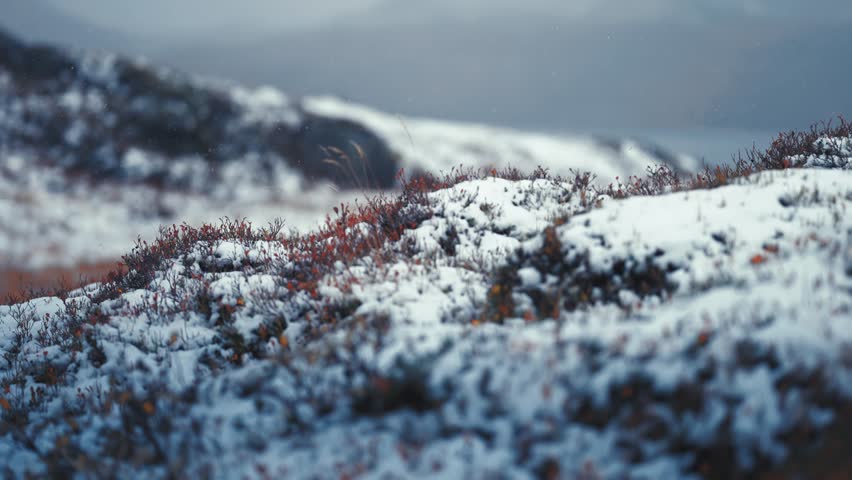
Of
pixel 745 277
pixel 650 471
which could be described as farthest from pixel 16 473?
pixel 745 277

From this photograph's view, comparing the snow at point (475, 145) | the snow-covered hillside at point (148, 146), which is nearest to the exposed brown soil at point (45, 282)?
the snow-covered hillside at point (148, 146)

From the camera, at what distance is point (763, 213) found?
4.64 metres

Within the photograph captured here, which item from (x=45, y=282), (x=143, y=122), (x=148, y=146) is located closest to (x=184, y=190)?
(x=148, y=146)

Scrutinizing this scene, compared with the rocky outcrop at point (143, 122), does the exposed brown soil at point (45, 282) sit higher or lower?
lower

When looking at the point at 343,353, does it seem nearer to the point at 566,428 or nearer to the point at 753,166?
the point at 566,428

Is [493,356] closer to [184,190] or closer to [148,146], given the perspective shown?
[184,190]

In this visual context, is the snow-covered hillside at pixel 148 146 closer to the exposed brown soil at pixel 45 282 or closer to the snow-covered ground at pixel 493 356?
the exposed brown soil at pixel 45 282

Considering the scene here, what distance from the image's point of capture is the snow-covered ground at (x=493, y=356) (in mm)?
2545

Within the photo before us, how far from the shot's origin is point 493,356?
322cm

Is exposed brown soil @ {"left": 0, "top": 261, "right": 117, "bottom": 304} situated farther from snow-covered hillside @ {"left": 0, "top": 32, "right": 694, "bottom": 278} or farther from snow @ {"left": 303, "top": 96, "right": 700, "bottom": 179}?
snow @ {"left": 303, "top": 96, "right": 700, "bottom": 179}

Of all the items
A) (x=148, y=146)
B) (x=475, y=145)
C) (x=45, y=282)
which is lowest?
(x=45, y=282)

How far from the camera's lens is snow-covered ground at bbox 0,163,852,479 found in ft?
8.35

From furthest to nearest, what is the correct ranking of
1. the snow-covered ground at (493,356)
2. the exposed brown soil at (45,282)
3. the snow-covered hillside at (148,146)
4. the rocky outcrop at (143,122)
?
the rocky outcrop at (143,122)
the snow-covered hillside at (148,146)
the exposed brown soil at (45,282)
the snow-covered ground at (493,356)

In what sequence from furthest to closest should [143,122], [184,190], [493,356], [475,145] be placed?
[475,145]
[143,122]
[184,190]
[493,356]
